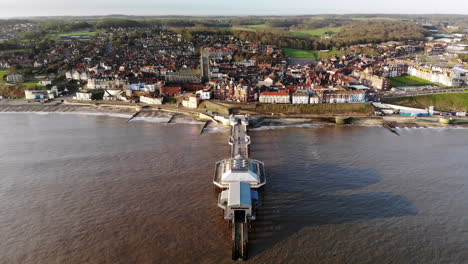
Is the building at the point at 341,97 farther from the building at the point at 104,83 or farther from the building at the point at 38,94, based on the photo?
the building at the point at 38,94

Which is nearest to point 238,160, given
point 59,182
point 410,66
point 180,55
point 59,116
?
point 59,182

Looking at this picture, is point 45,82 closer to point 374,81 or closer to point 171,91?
point 171,91

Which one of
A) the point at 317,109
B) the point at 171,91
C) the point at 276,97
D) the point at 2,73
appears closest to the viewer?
the point at 317,109

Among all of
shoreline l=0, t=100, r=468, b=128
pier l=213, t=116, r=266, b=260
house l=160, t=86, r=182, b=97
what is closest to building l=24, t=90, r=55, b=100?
shoreline l=0, t=100, r=468, b=128

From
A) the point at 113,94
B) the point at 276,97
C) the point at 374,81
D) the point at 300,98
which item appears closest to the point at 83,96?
the point at 113,94

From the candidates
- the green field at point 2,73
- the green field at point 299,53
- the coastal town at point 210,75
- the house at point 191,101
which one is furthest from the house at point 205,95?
the green field at point 299,53

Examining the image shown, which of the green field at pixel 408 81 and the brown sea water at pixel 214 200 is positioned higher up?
the green field at pixel 408 81

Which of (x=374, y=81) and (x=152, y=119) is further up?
(x=374, y=81)
